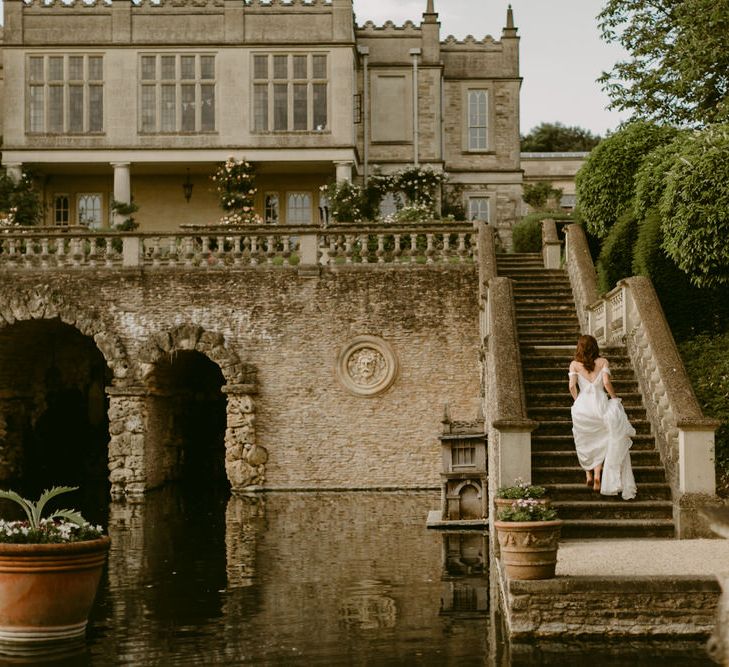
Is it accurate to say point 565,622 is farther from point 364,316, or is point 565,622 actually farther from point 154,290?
point 154,290

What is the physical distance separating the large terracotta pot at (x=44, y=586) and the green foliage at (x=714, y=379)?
7.82 metres

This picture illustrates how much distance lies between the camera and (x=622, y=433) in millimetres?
Result: 13398

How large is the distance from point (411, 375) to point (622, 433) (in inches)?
436

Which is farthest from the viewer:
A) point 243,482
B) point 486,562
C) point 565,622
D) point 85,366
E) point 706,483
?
point 85,366

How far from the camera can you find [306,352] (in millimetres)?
24344

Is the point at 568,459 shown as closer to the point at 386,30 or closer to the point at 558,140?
the point at 386,30

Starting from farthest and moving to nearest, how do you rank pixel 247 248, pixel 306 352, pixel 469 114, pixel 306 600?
pixel 469 114
pixel 247 248
pixel 306 352
pixel 306 600

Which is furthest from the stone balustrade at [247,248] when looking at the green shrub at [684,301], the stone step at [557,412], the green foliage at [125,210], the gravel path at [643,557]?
the gravel path at [643,557]

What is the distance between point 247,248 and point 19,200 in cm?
966

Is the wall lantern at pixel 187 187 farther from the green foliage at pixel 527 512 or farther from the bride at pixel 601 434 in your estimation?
the green foliage at pixel 527 512

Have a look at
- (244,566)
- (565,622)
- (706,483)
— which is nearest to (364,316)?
(244,566)

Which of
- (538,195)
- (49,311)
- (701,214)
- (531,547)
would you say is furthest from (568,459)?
(538,195)

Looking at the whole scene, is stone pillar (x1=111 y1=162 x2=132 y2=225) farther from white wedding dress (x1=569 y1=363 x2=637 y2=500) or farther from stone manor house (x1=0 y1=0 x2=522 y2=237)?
white wedding dress (x1=569 y1=363 x2=637 y2=500)

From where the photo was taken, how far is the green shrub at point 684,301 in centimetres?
1777
